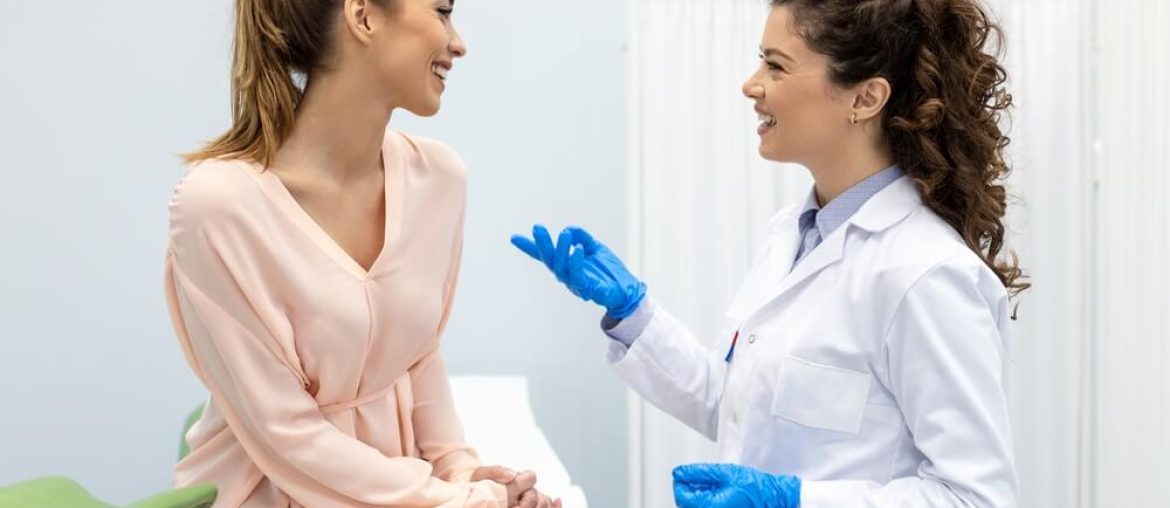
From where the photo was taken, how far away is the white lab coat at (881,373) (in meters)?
1.42

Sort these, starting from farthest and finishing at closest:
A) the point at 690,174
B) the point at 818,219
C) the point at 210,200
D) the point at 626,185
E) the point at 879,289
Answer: the point at 626,185 → the point at 690,174 → the point at 818,219 → the point at 879,289 → the point at 210,200

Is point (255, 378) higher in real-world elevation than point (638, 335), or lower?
higher

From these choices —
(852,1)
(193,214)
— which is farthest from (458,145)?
(193,214)

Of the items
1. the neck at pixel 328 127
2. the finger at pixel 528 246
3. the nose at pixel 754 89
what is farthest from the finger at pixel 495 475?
the nose at pixel 754 89

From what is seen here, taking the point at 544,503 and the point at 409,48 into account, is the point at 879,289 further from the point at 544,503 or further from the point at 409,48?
the point at 409,48

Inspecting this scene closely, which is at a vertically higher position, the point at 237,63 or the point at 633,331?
the point at 237,63

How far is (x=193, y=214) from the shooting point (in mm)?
1226

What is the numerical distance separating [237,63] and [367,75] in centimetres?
14

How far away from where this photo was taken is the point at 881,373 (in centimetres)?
148

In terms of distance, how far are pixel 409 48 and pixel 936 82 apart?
651 millimetres

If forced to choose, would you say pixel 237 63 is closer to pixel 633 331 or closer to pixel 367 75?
pixel 367 75

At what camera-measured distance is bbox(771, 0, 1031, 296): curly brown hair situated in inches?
59.6

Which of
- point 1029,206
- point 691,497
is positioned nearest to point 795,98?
point 691,497

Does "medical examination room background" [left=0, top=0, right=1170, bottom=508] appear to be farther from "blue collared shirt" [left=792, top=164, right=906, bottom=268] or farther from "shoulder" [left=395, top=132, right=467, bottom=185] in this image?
"shoulder" [left=395, top=132, right=467, bottom=185]
